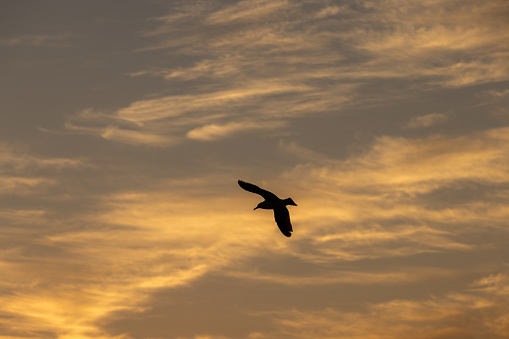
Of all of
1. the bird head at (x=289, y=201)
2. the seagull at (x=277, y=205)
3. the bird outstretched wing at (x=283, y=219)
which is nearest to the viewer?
the bird head at (x=289, y=201)

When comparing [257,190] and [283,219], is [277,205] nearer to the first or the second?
[257,190]

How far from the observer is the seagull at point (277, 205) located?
87.4 metres

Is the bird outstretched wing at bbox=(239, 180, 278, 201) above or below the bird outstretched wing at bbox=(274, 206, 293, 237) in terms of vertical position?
above

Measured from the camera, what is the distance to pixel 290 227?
90.4 metres

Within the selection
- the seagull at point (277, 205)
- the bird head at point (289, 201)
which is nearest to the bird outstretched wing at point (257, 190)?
the seagull at point (277, 205)

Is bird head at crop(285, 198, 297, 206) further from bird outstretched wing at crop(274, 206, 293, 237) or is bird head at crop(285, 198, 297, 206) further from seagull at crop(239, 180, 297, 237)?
bird outstretched wing at crop(274, 206, 293, 237)

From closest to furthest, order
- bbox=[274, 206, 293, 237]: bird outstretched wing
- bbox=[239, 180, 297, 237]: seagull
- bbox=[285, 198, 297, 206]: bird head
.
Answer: bbox=[285, 198, 297, 206]: bird head, bbox=[239, 180, 297, 237]: seagull, bbox=[274, 206, 293, 237]: bird outstretched wing

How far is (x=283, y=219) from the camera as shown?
89688 millimetres

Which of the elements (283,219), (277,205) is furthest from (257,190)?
(283,219)

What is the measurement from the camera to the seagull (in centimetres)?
8741

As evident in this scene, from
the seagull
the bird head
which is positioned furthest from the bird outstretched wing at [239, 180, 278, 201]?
the bird head

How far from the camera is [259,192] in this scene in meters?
88.1

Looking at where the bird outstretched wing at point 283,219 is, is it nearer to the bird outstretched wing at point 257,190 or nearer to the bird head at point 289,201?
the bird outstretched wing at point 257,190

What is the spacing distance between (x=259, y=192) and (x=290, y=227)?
413cm
